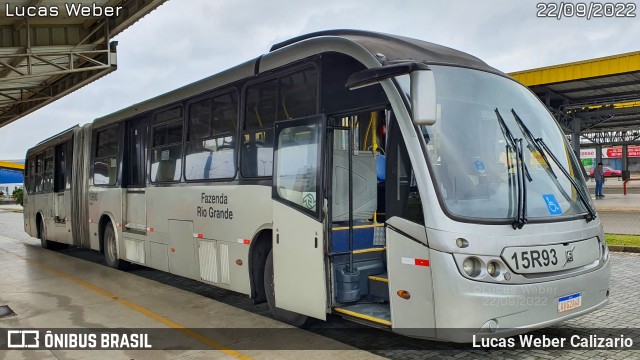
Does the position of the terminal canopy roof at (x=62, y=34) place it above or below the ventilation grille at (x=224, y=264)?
above

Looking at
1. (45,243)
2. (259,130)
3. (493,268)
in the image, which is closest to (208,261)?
(259,130)

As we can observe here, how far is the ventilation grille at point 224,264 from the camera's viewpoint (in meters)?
6.95

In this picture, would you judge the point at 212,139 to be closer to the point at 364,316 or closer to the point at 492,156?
the point at 364,316

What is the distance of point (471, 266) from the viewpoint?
425cm

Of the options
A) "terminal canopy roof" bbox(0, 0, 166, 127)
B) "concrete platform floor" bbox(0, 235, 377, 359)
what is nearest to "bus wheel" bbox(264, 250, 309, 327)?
"concrete platform floor" bbox(0, 235, 377, 359)

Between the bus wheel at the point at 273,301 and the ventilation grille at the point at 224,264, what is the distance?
0.85m

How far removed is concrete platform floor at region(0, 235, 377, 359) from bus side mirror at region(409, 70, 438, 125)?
2.38 m

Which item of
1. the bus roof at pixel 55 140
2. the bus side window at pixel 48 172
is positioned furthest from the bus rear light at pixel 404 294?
the bus side window at pixel 48 172

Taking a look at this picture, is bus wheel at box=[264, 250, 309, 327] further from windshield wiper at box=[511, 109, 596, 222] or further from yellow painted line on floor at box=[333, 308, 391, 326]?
windshield wiper at box=[511, 109, 596, 222]

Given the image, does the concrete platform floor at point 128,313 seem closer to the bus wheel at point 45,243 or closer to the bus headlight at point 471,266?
→ the bus headlight at point 471,266

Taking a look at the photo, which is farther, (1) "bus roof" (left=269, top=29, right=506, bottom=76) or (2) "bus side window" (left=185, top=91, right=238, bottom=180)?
(2) "bus side window" (left=185, top=91, right=238, bottom=180)

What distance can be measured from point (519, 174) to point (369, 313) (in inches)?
76.2

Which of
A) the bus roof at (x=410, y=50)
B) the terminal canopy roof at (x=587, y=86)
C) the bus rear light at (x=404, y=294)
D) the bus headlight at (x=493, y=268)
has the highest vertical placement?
the terminal canopy roof at (x=587, y=86)

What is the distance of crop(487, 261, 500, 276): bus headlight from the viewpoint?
14.0ft
